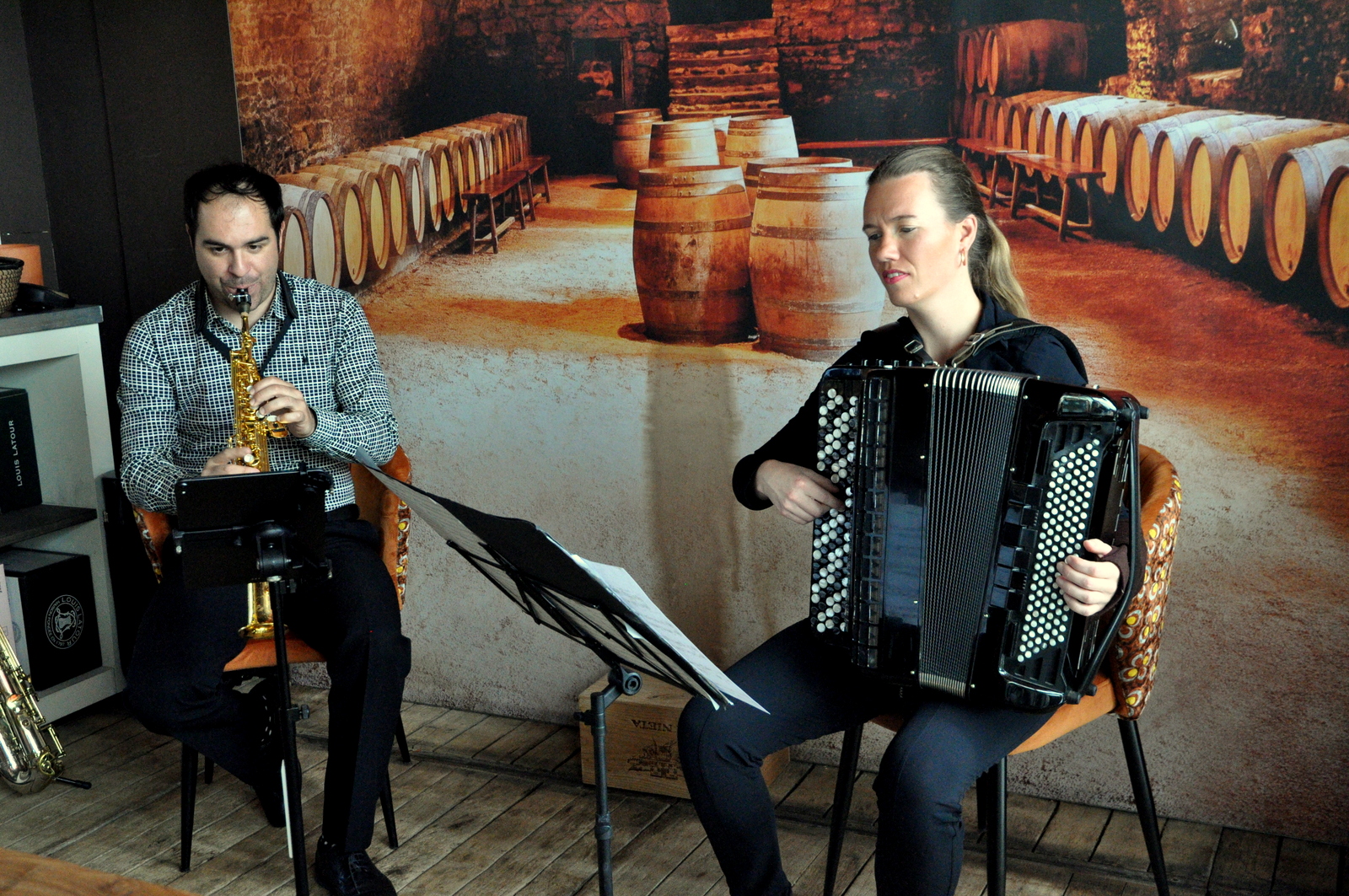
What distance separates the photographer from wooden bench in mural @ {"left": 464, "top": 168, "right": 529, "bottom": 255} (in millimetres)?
2705

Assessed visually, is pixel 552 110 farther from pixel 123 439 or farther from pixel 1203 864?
pixel 1203 864

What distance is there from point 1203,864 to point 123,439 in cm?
227

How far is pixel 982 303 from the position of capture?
1.86 metres

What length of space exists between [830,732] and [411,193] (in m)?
1.71

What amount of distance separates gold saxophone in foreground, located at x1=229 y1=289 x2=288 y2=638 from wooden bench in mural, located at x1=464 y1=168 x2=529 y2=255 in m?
0.68

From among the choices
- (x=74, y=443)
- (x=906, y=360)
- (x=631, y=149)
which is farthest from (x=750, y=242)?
(x=74, y=443)

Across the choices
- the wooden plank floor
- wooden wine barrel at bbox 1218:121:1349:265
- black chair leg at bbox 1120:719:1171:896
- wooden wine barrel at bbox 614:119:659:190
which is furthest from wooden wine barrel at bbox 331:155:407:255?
black chair leg at bbox 1120:719:1171:896

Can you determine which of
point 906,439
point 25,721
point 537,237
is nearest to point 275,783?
point 25,721

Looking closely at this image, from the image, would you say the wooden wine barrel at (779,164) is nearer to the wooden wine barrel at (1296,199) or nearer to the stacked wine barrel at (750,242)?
the stacked wine barrel at (750,242)

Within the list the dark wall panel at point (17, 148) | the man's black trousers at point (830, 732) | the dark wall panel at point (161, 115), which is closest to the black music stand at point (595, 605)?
the man's black trousers at point (830, 732)

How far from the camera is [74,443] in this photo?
2893mm

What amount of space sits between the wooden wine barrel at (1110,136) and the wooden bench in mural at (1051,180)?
17 mm

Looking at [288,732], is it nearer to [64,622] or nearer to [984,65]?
[64,622]

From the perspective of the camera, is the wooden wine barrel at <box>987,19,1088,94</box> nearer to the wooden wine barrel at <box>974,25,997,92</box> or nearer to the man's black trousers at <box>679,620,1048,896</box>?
the wooden wine barrel at <box>974,25,997,92</box>
